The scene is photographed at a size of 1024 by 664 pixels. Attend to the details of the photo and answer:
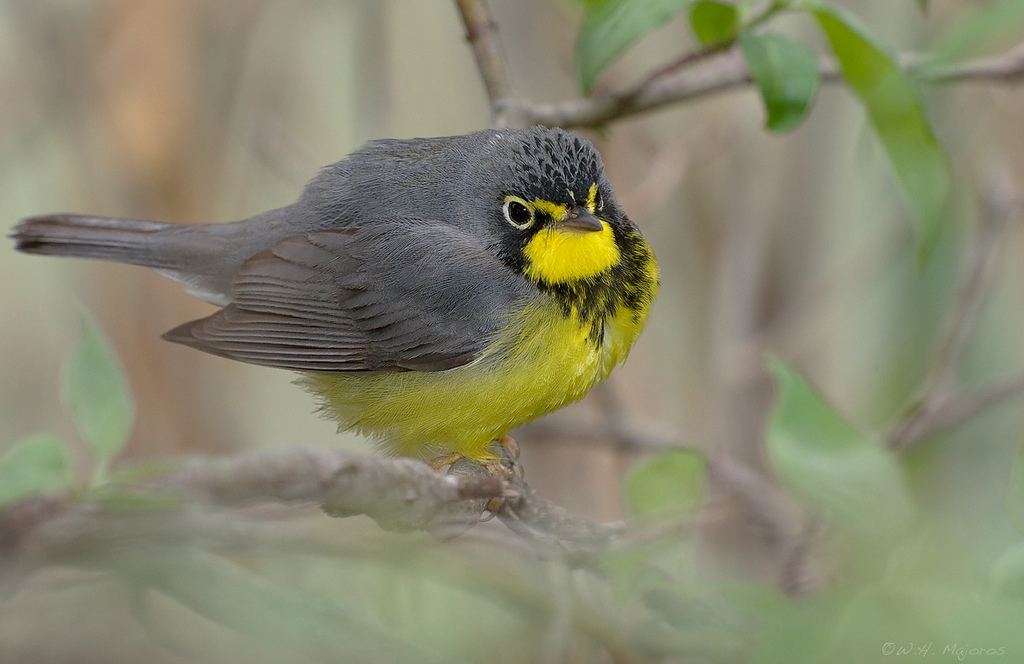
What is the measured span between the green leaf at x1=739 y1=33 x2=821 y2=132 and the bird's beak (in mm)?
586

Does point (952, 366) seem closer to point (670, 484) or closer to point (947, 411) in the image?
point (947, 411)

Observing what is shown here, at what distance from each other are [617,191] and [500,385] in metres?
2.38

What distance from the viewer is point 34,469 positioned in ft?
5.32

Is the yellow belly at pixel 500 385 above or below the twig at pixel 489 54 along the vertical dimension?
below

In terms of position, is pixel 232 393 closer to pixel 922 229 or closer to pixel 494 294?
pixel 494 294

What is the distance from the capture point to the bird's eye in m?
3.10

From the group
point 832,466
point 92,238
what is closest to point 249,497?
point 832,466

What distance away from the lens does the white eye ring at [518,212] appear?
3.10 meters

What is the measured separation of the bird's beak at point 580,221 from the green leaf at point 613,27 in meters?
0.38

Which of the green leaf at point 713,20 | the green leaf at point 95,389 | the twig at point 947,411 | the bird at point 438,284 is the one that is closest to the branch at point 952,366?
the twig at point 947,411

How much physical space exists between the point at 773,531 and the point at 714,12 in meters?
1.78

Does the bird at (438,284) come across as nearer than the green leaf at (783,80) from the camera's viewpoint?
No

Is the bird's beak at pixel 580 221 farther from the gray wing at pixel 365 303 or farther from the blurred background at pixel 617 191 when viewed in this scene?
the blurred background at pixel 617 191

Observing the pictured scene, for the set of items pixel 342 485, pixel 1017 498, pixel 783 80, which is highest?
pixel 783 80
